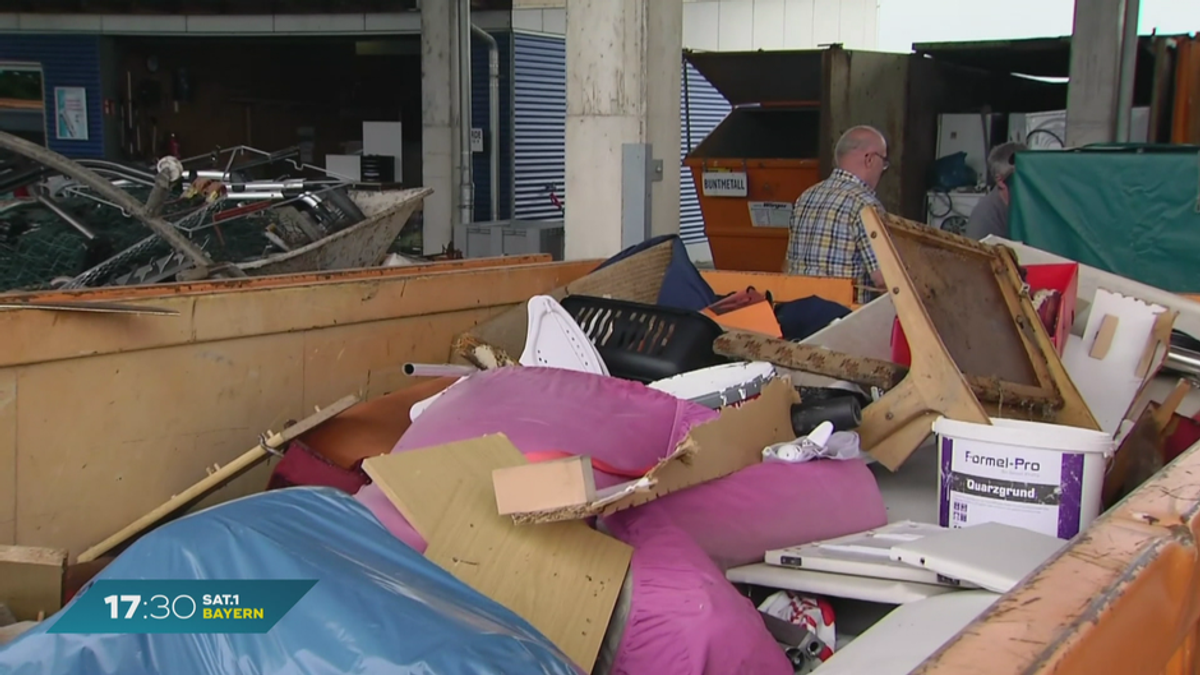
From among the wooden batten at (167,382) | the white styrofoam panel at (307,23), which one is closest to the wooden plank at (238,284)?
the wooden batten at (167,382)

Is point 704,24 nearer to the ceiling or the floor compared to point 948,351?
Result: nearer to the ceiling

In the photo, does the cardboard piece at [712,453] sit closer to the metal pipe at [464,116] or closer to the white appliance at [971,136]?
the white appliance at [971,136]

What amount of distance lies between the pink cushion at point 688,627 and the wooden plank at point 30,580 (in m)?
1.02

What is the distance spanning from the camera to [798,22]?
536 inches

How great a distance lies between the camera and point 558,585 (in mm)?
1597

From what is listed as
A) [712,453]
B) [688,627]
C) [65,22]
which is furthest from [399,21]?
[688,627]

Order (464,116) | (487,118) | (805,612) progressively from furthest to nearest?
(487,118), (464,116), (805,612)

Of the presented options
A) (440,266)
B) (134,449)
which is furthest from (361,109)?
(134,449)

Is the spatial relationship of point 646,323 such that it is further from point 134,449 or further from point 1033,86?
point 1033,86

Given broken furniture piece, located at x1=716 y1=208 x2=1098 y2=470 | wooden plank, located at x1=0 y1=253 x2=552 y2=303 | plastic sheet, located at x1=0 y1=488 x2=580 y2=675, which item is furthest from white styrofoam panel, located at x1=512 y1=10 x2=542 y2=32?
plastic sheet, located at x1=0 y1=488 x2=580 y2=675

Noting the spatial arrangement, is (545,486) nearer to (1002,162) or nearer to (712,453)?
(712,453)

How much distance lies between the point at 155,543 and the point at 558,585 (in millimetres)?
537

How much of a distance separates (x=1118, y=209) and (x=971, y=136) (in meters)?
2.81

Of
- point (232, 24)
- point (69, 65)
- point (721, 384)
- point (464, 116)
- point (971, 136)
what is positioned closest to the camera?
point (721, 384)
